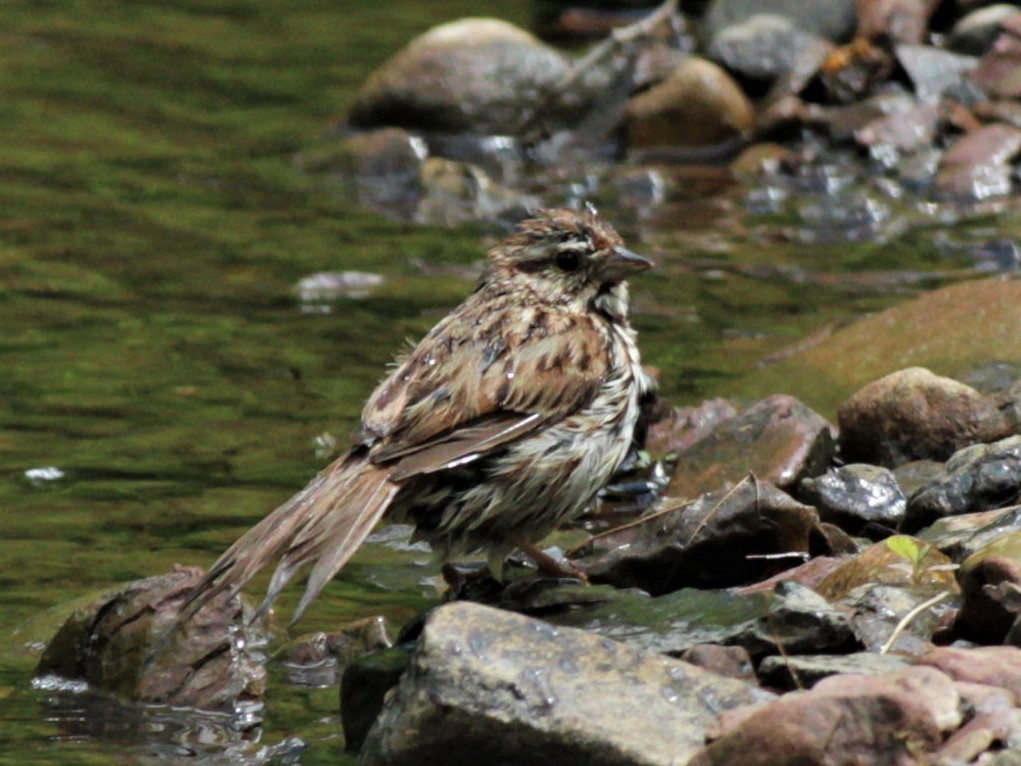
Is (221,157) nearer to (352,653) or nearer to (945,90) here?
(945,90)

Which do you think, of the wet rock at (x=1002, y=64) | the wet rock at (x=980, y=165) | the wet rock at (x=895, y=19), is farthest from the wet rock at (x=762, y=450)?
the wet rock at (x=895, y=19)

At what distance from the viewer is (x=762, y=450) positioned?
8.15m

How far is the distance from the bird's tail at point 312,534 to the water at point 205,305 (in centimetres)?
63

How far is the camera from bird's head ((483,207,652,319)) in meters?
7.01

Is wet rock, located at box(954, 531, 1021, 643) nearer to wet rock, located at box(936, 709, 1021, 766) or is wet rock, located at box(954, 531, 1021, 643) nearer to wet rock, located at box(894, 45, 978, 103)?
wet rock, located at box(936, 709, 1021, 766)

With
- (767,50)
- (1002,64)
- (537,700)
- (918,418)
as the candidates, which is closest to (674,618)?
(537,700)

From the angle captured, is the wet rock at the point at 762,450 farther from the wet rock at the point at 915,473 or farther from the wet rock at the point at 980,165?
the wet rock at the point at 980,165

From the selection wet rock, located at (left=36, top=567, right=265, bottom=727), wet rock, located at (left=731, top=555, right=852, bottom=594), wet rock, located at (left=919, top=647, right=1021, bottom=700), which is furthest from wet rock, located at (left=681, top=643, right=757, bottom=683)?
wet rock, located at (left=36, top=567, right=265, bottom=727)

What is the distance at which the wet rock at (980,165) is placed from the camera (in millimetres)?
13867

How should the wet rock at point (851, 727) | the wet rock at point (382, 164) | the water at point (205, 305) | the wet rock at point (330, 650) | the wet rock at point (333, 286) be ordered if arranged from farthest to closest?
the wet rock at point (382, 164), the wet rock at point (333, 286), the water at point (205, 305), the wet rock at point (330, 650), the wet rock at point (851, 727)

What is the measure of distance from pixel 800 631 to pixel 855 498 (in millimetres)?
2024

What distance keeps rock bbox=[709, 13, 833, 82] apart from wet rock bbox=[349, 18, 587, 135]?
1.23m

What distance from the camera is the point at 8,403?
9766 millimetres

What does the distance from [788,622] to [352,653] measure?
1978mm
